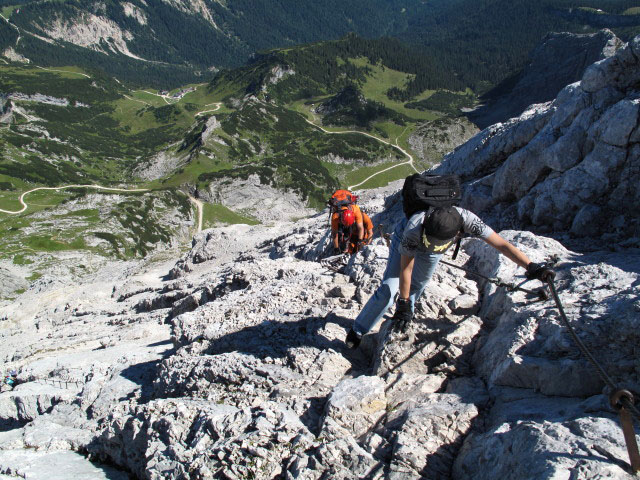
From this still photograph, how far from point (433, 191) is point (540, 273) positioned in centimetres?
228

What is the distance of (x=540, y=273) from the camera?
23.2 feet

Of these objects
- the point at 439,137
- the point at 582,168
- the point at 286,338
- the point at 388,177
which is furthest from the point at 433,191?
the point at 439,137

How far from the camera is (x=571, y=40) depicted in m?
173

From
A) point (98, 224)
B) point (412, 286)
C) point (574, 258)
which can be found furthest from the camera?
point (98, 224)

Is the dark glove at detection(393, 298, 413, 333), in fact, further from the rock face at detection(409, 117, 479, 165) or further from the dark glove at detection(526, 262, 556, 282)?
the rock face at detection(409, 117, 479, 165)

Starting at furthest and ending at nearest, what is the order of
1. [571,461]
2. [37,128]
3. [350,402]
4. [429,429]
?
[37,128] < [350,402] < [429,429] < [571,461]

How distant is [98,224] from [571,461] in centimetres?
9593

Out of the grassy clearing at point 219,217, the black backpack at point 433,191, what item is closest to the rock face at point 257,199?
the grassy clearing at point 219,217

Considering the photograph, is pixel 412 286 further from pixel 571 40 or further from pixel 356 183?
pixel 571 40

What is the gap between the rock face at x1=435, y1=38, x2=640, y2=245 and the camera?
504 inches

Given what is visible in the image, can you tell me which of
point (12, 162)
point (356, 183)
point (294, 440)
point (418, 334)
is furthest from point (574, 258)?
point (12, 162)

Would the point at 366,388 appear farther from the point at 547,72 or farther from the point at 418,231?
the point at 547,72

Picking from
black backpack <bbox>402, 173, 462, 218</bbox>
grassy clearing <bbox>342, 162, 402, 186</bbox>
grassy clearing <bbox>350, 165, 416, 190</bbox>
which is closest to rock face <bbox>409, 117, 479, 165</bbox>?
grassy clearing <bbox>350, 165, 416, 190</bbox>

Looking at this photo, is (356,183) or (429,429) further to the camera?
(356,183)
